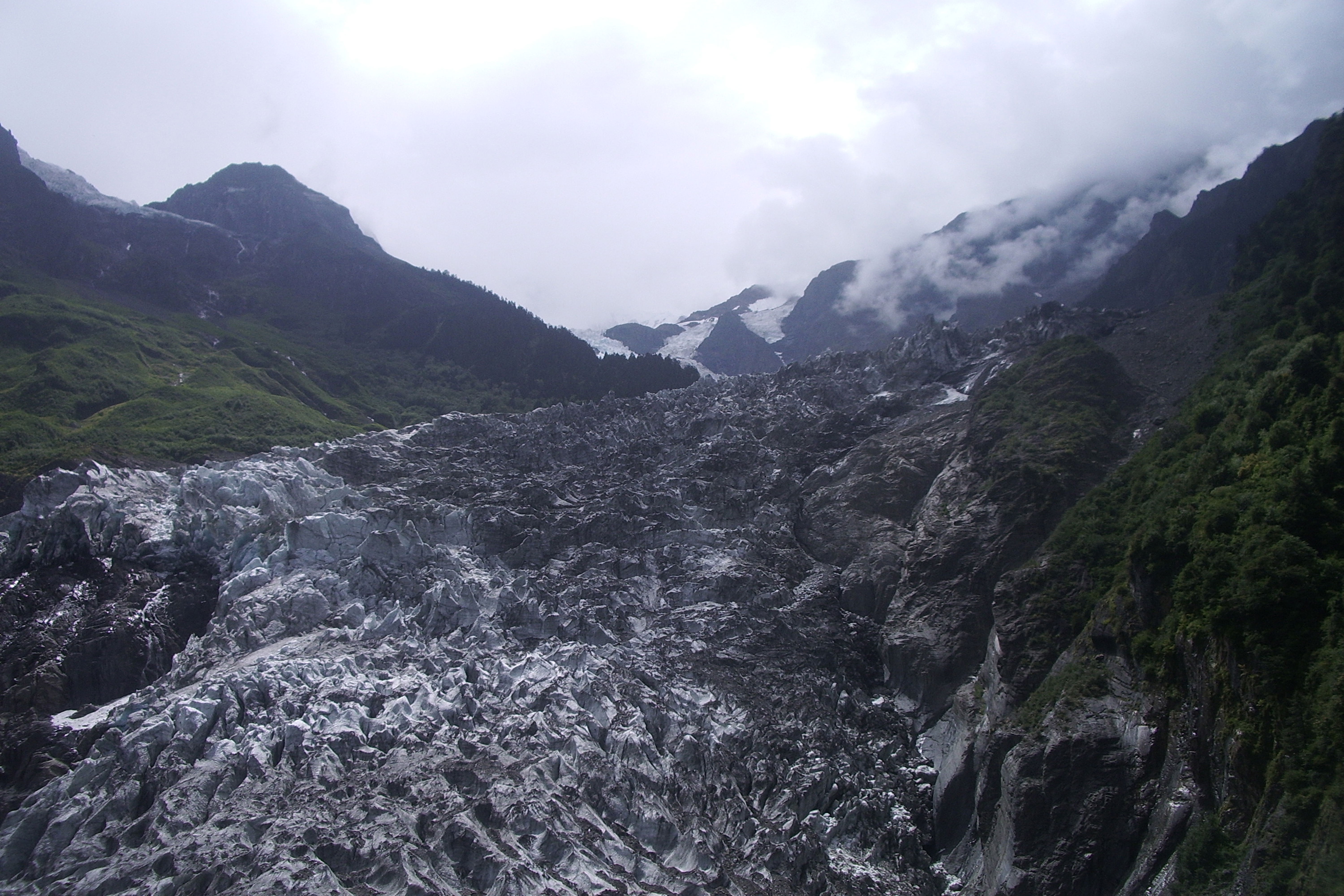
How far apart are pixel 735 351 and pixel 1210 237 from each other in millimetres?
91542

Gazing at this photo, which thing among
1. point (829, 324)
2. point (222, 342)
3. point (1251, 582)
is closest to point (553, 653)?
point (1251, 582)

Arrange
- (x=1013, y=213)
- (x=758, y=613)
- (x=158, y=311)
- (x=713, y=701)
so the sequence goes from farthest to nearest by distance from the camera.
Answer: (x=1013, y=213), (x=158, y=311), (x=758, y=613), (x=713, y=701)

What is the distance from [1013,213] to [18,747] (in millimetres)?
166481

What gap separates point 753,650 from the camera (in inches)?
2196

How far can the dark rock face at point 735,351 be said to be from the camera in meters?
166

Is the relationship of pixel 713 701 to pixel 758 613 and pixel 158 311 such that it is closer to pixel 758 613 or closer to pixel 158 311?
pixel 758 613

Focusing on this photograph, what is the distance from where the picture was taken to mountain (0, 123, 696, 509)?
94688 millimetres

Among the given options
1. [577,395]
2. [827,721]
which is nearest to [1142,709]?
[827,721]

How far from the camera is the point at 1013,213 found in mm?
161000

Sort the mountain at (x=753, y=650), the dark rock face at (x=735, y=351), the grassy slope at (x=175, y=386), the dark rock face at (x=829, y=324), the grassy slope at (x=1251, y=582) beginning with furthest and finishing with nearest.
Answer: the dark rock face at (x=735, y=351) < the dark rock face at (x=829, y=324) < the grassy slope at (x=175, y=386) < the mountain at (x=753, y=650) < the grassy slope at (x=1251, y=582)

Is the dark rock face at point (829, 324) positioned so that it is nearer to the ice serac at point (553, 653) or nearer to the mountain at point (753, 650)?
the ice serac at point (553, 653)

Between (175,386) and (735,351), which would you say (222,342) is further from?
(735,351)

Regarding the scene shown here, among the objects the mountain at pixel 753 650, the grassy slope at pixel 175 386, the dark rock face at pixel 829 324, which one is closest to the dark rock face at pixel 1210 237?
the mountain at pixel 753 650

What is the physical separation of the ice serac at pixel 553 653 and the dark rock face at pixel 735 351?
81.8m
